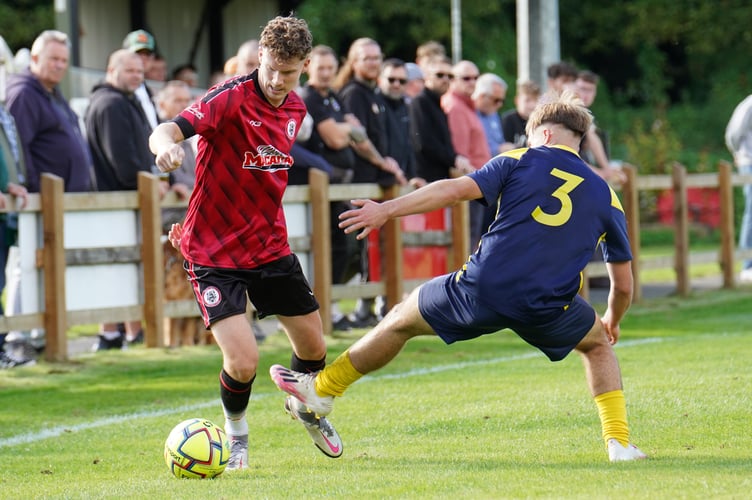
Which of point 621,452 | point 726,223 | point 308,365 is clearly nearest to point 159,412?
point 308,365

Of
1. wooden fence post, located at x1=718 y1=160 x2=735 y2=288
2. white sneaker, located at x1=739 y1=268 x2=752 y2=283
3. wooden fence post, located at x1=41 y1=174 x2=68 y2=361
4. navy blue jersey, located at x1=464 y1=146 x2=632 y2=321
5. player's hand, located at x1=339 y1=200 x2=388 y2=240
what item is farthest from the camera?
white sneaker, located at x1=739 y1=268 x2=752 y2=283

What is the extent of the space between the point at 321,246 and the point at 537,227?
21.4ft

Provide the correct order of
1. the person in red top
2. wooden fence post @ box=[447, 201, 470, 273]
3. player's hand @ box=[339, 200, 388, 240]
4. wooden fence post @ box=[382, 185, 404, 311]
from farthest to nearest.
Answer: wooden fence post @ box=[447, 201, 470, 273]
wooden fence post @ box=[382, 185, 404, 311]
the person in red top
player's hand @ box=[339, 200, 388, 240]

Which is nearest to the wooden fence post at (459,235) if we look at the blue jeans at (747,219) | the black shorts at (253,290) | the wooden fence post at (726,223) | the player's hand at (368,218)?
the wooden fence post at (726,223)

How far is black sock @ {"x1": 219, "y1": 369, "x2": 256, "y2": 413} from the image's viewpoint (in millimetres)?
6977

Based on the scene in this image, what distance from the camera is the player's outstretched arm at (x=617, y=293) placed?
267 inches

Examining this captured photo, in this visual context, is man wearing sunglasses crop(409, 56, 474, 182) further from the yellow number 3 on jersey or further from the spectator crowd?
the yellow number 3 on jersey

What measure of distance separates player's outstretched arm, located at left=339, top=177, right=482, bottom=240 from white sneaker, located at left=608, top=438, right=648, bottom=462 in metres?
1.36

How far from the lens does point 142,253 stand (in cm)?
1178

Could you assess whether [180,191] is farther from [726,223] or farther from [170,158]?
[726,223]

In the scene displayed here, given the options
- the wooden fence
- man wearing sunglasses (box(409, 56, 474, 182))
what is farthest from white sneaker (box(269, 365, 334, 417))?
man wearing sunglasses (box(409, 56, 474, 182))

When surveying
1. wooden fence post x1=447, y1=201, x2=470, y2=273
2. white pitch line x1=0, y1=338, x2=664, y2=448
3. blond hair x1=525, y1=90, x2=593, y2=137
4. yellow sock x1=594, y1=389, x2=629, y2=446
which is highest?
blond hair x1=525, y1=90, x2=593, y2=137

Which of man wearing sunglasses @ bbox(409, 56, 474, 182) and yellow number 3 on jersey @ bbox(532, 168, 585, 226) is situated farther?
man wearing sunglasses @ bbox(409, 56, 474, 182)

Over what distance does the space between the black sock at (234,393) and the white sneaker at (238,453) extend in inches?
5.8
